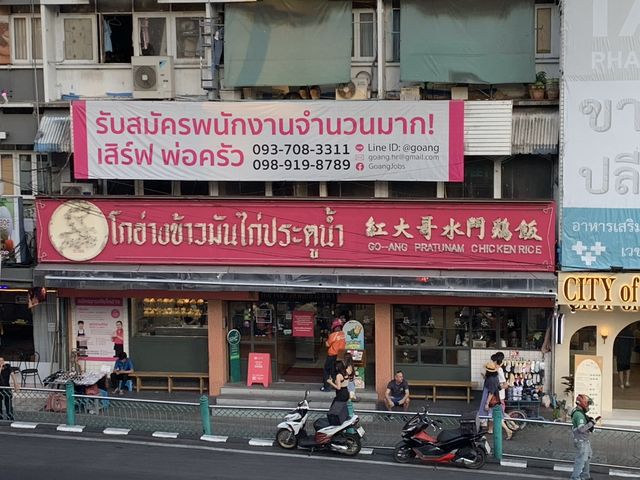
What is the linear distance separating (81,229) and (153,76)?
4.17 metres

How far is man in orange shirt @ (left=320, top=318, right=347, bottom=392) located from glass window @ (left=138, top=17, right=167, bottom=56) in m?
8.20

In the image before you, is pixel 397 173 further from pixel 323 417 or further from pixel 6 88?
pixel 6 88

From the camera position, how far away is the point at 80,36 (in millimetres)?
23609

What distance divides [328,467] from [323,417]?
1.29 meters

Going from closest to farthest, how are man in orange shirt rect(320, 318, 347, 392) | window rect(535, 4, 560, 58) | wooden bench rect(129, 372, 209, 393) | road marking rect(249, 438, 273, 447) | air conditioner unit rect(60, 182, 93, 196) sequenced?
road marking rect(249, 438, 273, 447) < window rect(535, 4, 560, 58) < man in orange shirt rect(320, 318, 347, 392) < wooden bench rect(129, 372, 209, 393) < air conditioner unit rect(60, 182, 93, 196)

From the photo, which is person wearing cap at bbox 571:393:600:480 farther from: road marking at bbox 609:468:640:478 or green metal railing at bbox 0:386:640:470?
green metal railing at bbox 0:386:640:470

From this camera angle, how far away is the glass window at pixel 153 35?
23.4m

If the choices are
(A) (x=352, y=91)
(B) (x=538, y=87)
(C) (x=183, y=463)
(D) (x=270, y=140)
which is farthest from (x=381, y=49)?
(C) (x=183, y=463)

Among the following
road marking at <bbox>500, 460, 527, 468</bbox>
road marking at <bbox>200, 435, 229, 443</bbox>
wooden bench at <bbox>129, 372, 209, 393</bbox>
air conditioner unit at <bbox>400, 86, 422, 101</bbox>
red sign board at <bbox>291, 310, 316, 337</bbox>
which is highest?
air conditioner unit at <bbox>400, 86, 422, 101</bbox>

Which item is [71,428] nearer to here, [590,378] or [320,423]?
[320,423]

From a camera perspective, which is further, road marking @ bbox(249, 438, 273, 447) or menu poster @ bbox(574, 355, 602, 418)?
menu poster @ bbox(574, 355, 602, 418)

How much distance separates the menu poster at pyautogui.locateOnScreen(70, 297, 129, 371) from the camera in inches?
→ 928

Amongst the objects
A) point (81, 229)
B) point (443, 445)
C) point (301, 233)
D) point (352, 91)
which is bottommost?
point (443, 445)

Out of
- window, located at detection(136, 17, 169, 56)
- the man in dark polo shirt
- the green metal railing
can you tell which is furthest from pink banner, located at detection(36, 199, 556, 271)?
window, located at detection(136, 17, 169, 56)
